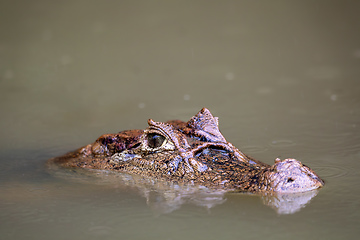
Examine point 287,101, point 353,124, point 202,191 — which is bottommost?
point 202,191

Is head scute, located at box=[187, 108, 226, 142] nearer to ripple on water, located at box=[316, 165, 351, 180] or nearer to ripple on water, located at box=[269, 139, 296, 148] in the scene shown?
ripple on water, located at box=[316, 165, 351, 180]

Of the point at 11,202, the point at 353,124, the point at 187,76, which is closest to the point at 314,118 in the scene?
the point at 353,124

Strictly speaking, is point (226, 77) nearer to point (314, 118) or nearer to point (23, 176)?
point (314, 118)

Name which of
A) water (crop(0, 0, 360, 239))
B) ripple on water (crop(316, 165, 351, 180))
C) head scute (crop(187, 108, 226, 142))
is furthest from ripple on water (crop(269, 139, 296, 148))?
head scute (crop(187, 108, 226, 142))

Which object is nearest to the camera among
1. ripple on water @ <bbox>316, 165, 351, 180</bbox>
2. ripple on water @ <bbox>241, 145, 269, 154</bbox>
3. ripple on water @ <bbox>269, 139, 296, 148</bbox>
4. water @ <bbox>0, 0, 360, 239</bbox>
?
water @ <bbox>0, 0, 360, 239</bbox>

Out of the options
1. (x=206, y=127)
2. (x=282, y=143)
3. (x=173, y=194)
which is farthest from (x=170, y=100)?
(x=173, y=194)

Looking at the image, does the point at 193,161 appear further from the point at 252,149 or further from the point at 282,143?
the point at 282,143

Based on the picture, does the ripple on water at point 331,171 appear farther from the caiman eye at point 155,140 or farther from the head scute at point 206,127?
the caiman eye at point 155,140
